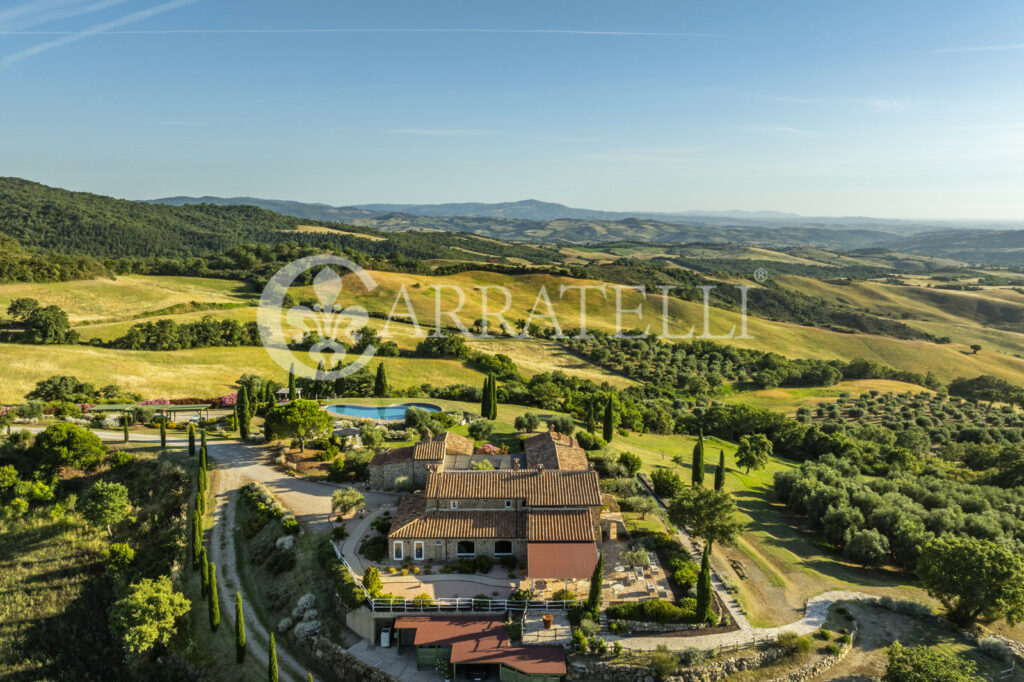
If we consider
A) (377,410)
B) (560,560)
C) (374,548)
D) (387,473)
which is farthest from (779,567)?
(377,410)

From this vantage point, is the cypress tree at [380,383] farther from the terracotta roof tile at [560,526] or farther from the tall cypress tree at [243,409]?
the terracotta roof tile at [560,526]

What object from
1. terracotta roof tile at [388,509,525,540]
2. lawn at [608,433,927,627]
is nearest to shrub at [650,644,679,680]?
lawn at [608,433,927,627]

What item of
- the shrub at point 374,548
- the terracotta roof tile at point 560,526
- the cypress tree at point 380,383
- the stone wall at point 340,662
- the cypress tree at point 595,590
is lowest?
the stone wall at point 340,662

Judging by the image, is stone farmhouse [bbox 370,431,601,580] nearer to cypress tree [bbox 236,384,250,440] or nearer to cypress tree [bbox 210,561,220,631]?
cypress tree [bbox 210,561,220,631]

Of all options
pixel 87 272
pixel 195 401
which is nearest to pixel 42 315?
pixel 195 401

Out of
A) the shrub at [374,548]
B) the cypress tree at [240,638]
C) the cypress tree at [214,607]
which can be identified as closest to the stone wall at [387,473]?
the shrub at [374,548]

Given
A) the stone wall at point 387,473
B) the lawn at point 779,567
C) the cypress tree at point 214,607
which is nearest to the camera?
the cypress tree at point 214,607

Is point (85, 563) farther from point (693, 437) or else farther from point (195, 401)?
point (693, 437)
